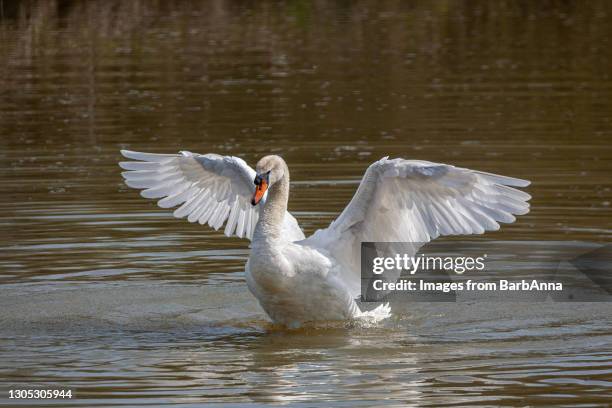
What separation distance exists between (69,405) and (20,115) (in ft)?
46.4

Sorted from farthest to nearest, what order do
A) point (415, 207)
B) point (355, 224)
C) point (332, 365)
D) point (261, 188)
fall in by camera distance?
1. point (355, 224)
2. point (415, 207)
3. point (261, 188)
4. point (332, 365)

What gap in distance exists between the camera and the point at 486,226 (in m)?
9.88

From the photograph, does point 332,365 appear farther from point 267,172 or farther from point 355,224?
point 267,172

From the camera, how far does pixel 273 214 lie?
10.1 m

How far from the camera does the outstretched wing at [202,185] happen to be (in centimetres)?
1116

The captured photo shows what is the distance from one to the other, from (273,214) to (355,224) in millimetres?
660

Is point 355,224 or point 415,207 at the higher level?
point 415,207

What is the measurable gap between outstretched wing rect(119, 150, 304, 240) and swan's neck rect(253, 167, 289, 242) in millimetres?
680

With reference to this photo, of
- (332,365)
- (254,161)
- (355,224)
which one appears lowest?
(332,365)

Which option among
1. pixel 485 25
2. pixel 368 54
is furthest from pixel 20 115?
pixel 485 25

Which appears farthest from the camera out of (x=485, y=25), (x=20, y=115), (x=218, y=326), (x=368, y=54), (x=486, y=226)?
(x=485, y=25)

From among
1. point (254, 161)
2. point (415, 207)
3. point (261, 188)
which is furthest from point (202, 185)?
point (254, 161)

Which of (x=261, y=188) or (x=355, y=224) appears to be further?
(x=355, y=224)

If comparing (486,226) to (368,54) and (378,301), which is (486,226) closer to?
(378,301)
